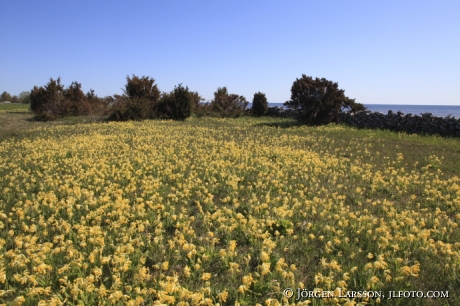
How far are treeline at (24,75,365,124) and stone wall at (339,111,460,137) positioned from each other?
4.84ft

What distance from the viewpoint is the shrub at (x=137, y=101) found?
24859 millimetres

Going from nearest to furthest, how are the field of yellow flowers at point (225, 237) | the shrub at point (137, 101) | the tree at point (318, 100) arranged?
1. the field of yellow flowers at point (225, 237)
2. the tree at point (318, 100)
3. the shrub at point (137, 101)

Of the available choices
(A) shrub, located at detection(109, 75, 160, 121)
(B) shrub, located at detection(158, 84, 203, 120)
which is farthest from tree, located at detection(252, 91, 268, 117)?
(A) shrub, located at detection(109, 75, 160, 121)

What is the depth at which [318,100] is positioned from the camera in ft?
70.5

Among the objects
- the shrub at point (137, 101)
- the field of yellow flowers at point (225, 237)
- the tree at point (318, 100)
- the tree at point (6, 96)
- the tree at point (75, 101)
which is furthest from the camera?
the tree at point (6, 96)

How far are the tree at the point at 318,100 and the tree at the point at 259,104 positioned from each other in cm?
873

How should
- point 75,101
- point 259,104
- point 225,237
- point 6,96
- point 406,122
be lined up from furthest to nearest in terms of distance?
point 6,96, point 259,104, point 75,101, point 406,122, point 225,237

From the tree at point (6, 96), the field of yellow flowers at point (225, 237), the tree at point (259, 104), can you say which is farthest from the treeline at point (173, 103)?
the tree at point (6, 96)

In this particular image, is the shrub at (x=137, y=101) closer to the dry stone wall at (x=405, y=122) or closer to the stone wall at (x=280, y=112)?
the stone wall at (x=280, y=112)

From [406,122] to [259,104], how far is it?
1566cm

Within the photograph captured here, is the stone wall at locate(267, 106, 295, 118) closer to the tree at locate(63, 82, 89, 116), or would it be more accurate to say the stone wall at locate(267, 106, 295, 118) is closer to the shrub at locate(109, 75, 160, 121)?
the shrub at locate(109, 75, 160, 121)

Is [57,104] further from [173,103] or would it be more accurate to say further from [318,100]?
[318,100]

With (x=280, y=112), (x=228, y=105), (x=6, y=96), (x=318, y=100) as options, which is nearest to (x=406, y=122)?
(x=318, y=100)

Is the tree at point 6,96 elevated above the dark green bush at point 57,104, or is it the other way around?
the tree at point 6,96
